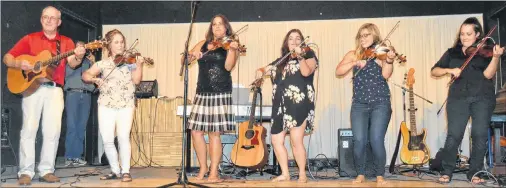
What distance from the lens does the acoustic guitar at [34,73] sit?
14.2ft

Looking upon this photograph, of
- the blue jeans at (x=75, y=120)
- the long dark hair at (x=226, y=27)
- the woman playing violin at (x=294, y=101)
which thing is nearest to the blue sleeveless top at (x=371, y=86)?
the woman playing violin at (x=294, y=101)

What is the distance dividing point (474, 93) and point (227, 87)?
87.5 inches

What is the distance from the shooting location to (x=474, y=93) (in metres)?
4.27

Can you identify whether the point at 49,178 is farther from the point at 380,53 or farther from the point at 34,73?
the point at 380,53

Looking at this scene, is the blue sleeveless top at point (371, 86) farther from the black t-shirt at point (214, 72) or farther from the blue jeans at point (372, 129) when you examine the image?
the black t-shirt at point (214, 72)

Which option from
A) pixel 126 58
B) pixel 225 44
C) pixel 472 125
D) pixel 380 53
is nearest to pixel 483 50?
pixel 472 125

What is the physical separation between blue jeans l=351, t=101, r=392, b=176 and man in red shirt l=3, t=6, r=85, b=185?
8.52 feet

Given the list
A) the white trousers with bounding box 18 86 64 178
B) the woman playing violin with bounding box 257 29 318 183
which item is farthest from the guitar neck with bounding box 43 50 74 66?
the woman playing violin with bounding box 257 29 318 183

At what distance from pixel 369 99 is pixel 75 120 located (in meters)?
4.26

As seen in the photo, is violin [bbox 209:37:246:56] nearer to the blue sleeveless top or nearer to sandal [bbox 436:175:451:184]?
the blue sleeveless top

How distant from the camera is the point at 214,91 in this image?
14.7 ft

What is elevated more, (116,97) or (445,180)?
(116,97)

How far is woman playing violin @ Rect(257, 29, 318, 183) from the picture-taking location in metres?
4.39

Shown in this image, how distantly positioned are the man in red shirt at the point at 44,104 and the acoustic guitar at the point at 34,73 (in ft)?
0.20
